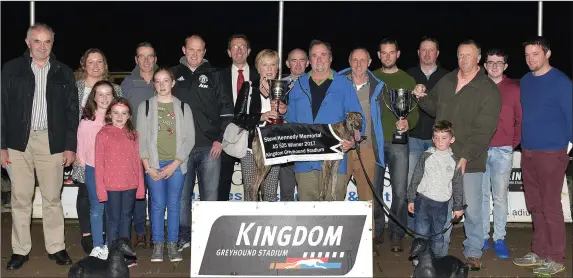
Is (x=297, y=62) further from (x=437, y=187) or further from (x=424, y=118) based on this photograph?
(x=437, y=187)

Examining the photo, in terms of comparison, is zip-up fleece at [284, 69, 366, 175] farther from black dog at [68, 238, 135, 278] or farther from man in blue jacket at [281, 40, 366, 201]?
black dog at [68, 238, 135, 278]

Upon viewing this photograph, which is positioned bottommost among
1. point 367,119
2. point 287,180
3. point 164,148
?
point 287,180

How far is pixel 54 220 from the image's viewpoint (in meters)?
5.67

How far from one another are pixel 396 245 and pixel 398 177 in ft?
2.13

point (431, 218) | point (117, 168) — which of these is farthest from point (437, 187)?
point (117, 168)

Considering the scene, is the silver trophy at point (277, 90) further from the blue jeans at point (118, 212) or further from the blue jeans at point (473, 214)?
the blue jeans at point (473, 214)

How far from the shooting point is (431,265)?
188 inches

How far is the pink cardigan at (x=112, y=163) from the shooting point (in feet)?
17.1

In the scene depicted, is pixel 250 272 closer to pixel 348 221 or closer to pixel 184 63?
pixel 348 221

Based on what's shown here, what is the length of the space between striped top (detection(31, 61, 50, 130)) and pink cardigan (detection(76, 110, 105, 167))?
0.30m

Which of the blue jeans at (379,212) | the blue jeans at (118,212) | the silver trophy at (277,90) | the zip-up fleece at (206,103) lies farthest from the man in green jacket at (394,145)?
the blue jeans at (118,212)

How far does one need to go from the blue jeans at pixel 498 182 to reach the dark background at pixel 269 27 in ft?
21.5

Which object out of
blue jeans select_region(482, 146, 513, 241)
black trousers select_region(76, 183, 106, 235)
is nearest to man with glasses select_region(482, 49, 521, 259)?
blue jeans select_region(482, 146, 513, 241)

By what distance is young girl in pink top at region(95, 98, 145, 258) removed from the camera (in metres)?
5.22
